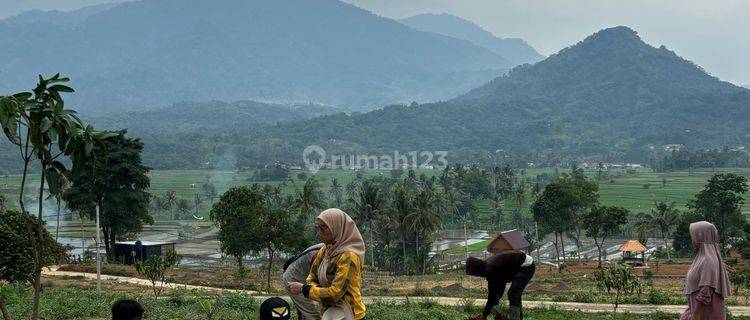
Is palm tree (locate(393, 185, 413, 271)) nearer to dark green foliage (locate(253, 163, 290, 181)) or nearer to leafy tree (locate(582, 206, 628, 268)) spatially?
leafy tree (locate(582, 206, 628, 268))

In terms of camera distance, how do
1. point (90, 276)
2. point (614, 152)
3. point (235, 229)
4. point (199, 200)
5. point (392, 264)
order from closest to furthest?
point (90, 276) < point (235, 229) < point (392, 264) < point (199, 200) < point (614, 152)

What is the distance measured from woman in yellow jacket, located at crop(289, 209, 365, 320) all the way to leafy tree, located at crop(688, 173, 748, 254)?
1938 inches

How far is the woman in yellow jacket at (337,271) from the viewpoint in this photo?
5.65m

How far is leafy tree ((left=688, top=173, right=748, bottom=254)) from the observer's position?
5003cm

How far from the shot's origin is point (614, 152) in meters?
190

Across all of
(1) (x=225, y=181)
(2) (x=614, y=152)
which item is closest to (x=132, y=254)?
(1) (x=225, y=181)

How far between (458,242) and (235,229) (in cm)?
4641

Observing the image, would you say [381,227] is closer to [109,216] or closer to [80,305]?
[109,216]

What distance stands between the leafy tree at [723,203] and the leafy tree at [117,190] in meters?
35.5

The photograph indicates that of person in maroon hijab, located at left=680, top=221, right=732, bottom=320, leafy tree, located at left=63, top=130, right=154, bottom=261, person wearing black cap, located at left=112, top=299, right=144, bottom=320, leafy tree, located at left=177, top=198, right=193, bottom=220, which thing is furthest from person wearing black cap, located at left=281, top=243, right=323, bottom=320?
leafy tree, located at left=177, top=198, right=193, bottom=220

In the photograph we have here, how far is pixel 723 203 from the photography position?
50.6m

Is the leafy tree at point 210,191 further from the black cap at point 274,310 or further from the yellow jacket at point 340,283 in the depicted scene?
the black cap at point 274,310

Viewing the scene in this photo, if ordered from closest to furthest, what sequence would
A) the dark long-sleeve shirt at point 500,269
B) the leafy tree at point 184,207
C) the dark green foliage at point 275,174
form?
the dark long-sleeve shirt at point 500,269 < the leafy tree at point 184,207 < the dark green foliage at point 275,174

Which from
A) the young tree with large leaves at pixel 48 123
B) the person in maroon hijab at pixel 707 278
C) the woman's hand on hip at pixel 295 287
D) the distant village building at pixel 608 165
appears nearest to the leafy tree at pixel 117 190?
the young tree with large leaves at pixel 48 123
